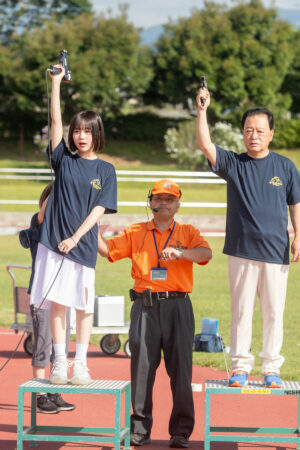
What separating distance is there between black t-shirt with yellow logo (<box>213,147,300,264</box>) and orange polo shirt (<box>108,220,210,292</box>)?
364 millimetres

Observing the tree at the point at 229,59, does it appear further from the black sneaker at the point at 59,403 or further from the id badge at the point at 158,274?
the id badge at the point at 158,274

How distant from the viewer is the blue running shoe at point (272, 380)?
17.3 ft

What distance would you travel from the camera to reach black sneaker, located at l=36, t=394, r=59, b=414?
6.36 m

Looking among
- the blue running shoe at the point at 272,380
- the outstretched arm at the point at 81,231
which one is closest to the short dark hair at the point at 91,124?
the outstretched arm at the point at 81,231

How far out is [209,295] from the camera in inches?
520

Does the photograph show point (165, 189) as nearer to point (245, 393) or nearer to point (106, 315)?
point (245, 393)

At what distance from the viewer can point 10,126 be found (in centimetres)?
5562

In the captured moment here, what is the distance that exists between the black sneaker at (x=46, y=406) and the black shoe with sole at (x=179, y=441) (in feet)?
3.72

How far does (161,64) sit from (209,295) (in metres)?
47.3

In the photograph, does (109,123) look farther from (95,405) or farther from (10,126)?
(95,405)

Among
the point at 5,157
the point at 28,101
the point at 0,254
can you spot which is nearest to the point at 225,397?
the point at 0,254

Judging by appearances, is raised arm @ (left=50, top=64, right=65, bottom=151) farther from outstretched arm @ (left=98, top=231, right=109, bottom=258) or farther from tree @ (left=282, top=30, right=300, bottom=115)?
tree @ (left=282, top=30, right=300, bottom=115)

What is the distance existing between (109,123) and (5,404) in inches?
1994

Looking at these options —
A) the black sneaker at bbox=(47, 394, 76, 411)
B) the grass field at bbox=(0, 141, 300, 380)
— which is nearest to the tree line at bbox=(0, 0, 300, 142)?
the grass field at bbox=(0, 141, 300, 380)
